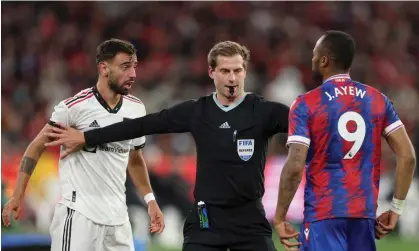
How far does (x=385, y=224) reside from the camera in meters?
6.61

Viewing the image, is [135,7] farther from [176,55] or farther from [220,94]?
[220,94]

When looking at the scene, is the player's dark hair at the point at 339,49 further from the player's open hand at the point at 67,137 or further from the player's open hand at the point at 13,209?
the player's open hand at the point at 13,209

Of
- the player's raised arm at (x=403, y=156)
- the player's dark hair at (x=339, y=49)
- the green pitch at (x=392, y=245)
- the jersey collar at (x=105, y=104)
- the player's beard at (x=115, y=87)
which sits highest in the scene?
the player's dark hair at (x=339, y=49)

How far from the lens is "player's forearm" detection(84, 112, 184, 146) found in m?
7.21

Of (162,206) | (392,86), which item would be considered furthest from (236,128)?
(392,86)

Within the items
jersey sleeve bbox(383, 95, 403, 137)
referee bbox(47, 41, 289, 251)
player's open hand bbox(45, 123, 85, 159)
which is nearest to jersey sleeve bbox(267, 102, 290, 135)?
referee bbox(47, 41, 289, 251)

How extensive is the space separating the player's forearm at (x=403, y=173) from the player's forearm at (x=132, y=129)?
5.30ft

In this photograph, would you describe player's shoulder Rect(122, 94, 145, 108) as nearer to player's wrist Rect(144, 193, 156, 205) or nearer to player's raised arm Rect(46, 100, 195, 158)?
player's raised arm Rect(46, 100, 195, 158)

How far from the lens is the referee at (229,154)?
6.92 metres

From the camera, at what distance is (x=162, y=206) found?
14.3 m

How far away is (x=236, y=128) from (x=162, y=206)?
7469mm

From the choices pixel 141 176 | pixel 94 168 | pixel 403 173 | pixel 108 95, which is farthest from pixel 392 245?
pixel 403 173

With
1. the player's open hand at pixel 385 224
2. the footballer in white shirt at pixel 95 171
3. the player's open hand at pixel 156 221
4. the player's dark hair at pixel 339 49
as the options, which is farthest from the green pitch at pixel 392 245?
the player's dark hair at pixel 339 49

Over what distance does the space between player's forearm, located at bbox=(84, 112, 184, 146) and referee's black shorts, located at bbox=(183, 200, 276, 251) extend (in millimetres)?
691
